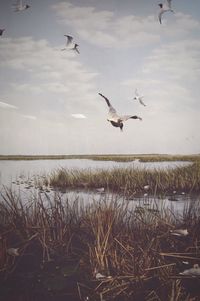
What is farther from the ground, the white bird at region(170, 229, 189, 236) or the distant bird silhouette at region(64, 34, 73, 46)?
the distant bird silhouette at region(64, 34, 73, 46)

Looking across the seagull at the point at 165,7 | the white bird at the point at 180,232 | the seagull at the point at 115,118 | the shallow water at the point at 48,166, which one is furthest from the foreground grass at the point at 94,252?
the seagull at the point at 165,7

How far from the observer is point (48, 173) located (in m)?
1.50

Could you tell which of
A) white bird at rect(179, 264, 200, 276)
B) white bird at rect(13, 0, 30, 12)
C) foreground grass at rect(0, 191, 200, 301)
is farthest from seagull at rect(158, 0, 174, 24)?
white bird at rect(179, 264, 200, 276)

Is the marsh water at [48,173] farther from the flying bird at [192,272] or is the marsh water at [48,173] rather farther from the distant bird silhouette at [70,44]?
the distant bird silhouette at [70,44]

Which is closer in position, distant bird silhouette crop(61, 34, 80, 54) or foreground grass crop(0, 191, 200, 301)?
foreground grass crop(0, 191, 200, 301)

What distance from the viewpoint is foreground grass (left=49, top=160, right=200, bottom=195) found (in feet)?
4.62

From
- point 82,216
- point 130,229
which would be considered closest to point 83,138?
point 82,216

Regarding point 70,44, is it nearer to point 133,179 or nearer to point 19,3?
point 19,3

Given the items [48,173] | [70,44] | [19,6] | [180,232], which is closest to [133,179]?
[180,232]

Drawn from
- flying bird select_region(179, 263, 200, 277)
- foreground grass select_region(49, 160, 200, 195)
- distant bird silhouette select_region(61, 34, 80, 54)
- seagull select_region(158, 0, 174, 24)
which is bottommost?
A: flying bird select_region(179, 263, 200, 277)

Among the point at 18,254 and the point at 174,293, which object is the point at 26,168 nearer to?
the point at 18,254

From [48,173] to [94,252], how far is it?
441 millimetres

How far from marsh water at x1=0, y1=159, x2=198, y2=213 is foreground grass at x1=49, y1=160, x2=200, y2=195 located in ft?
0.09

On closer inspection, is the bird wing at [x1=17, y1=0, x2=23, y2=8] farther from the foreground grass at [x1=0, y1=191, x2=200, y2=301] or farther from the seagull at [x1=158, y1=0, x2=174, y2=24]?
the foreground grass at [x1=0, y1=191, x2=200, y2=301]
